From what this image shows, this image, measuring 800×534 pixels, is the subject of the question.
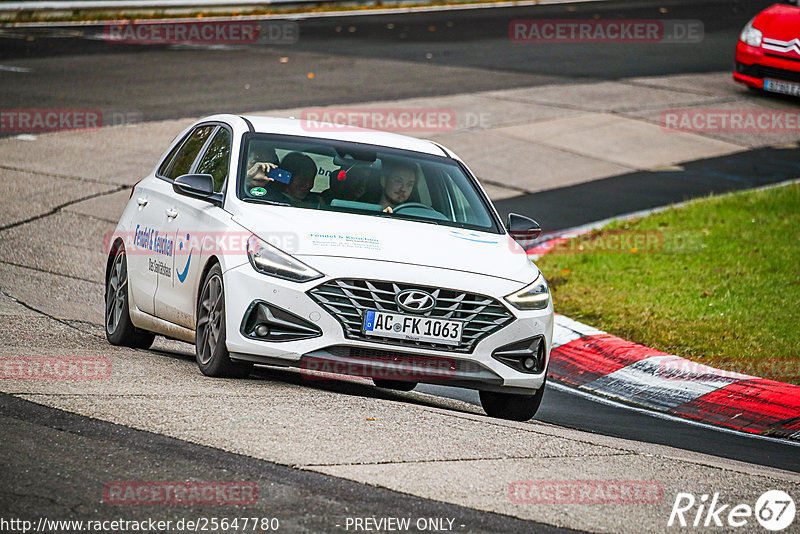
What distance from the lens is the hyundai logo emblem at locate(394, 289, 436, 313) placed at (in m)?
6.96

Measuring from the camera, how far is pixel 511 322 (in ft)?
23.7

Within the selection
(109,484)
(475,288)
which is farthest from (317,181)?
(109,484)

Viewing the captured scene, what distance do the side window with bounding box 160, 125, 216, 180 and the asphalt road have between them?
7.67 feet

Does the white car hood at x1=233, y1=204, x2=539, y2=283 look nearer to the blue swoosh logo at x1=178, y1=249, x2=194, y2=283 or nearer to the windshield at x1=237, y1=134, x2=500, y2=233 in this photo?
the windshield at x1=237, y1=134, x2=500, y2=233

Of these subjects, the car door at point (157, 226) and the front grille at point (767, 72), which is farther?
the front grille at point (767, 72)

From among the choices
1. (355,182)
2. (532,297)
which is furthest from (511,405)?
(355,182)

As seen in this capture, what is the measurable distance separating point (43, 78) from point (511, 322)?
49.1 ft

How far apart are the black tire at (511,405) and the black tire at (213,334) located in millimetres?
1571

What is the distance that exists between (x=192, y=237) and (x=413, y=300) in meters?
1.67

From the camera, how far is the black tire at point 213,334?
283 inches

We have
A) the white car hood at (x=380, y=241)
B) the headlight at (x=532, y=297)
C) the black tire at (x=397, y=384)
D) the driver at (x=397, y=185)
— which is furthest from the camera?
the black tire at (x=397, y=384)

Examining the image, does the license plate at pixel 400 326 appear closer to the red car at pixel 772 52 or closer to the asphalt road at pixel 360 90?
the asphalt road at pixel 360 90

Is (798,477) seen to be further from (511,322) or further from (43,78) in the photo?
(43,78)

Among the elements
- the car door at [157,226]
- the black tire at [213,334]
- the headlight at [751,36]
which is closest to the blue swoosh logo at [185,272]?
the car door at [157,226]
